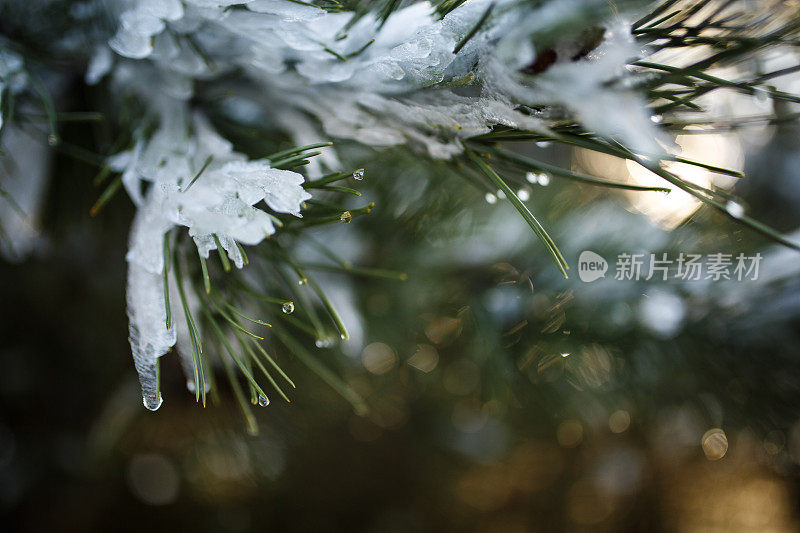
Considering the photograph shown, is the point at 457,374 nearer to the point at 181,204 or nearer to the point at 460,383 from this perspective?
the point at 460,383

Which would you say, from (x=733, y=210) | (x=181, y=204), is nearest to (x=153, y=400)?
(x=181, y=204)

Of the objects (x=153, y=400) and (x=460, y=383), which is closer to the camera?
(x=153, y=400)

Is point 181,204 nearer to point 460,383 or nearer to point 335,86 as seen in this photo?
point 335,86

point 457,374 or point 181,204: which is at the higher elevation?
point 181,204

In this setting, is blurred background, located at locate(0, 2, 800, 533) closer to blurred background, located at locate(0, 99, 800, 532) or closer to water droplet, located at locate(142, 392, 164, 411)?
blurred background, located at locate(0, 99, 800, 532)

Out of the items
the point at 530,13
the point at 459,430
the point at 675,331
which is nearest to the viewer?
the point at 530,13

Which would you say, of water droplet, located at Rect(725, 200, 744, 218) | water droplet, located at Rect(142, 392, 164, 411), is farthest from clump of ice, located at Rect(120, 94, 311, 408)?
water droplet, located at Rect(725, 200, 744, 218)

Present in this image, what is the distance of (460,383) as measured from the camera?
0.37m

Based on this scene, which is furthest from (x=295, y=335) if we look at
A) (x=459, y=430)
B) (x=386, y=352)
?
(x=459, y=430)

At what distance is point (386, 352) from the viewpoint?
35 centimetres

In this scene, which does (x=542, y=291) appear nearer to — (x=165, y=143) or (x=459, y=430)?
(x=165, y=143)

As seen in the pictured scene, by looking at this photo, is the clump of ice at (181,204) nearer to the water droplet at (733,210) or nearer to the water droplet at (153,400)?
the water droplet at (153,400)

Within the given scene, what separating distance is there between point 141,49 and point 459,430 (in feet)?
1.84

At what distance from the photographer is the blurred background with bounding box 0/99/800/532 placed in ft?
0.85
